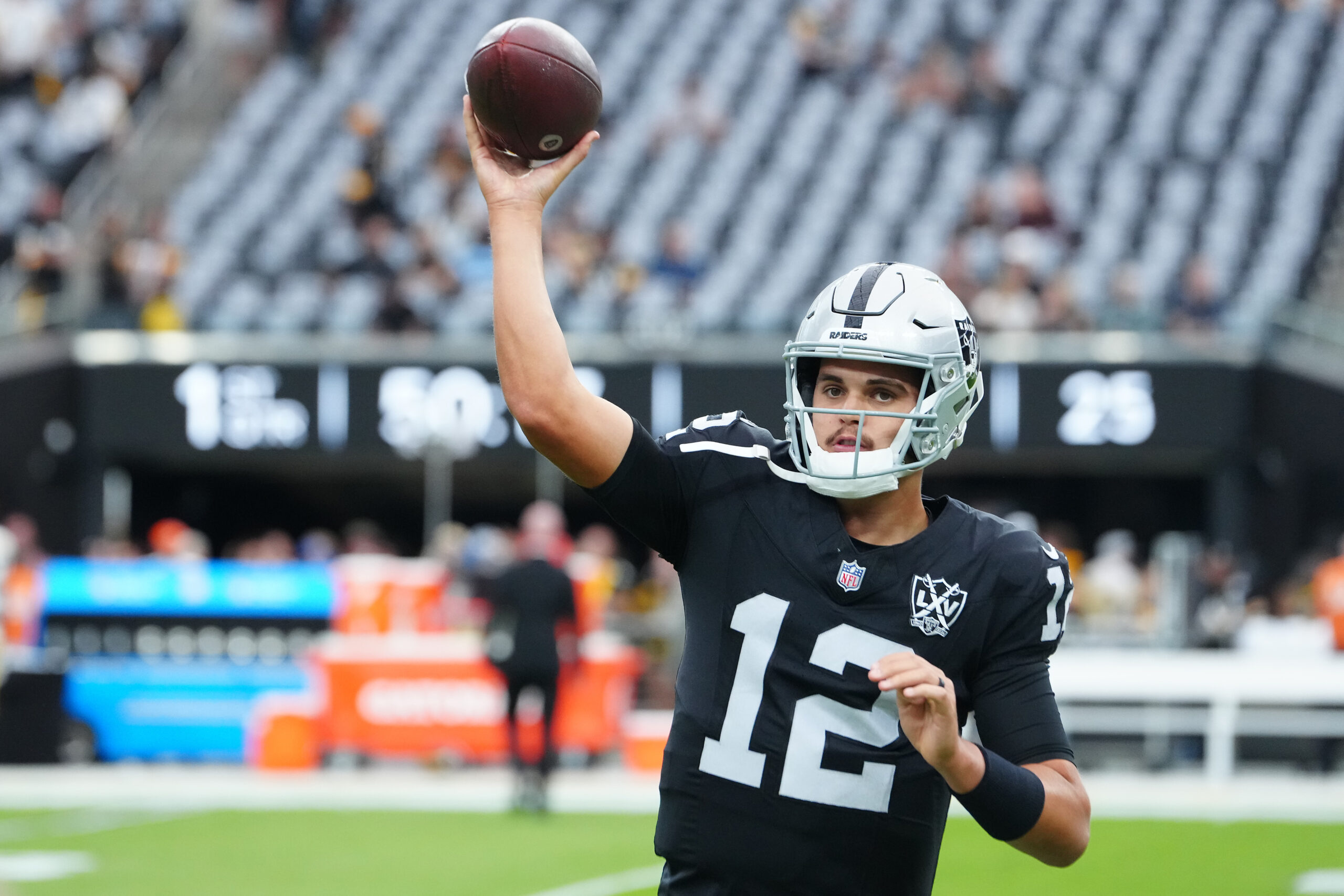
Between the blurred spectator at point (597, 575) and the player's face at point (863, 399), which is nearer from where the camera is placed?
the player's face at point (863, 399)

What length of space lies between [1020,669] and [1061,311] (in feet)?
41.1

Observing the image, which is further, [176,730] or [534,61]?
[176,730]

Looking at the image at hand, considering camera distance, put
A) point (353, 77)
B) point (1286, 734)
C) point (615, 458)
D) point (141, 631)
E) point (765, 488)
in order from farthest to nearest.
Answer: point (353, 77) < point (141, 631) < point (1286, 734) < point (765, 488) < point (615, 458)

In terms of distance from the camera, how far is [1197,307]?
1455 cm

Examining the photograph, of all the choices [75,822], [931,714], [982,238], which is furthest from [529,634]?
[931,714]

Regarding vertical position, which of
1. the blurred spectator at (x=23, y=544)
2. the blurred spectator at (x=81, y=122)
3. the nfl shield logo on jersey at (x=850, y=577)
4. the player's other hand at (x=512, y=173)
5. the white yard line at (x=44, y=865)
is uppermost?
the blurred spectator at (x=81, y=122)

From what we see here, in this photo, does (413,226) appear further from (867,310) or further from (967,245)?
(867,310)

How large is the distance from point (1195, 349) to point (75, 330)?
984 cm

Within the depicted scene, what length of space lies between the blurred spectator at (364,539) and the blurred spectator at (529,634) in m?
5.19

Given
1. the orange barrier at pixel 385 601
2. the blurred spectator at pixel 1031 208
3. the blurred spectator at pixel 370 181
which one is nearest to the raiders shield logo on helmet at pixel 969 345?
the orange barrier at pixel 385 601

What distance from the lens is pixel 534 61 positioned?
2617mm

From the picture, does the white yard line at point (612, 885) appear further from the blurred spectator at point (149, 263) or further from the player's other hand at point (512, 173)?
the blurred spectator at point (149, 263)

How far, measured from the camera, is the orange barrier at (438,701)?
A: 42.0 ft

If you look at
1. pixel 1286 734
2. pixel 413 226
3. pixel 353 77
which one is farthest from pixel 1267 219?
pixel 353 77
